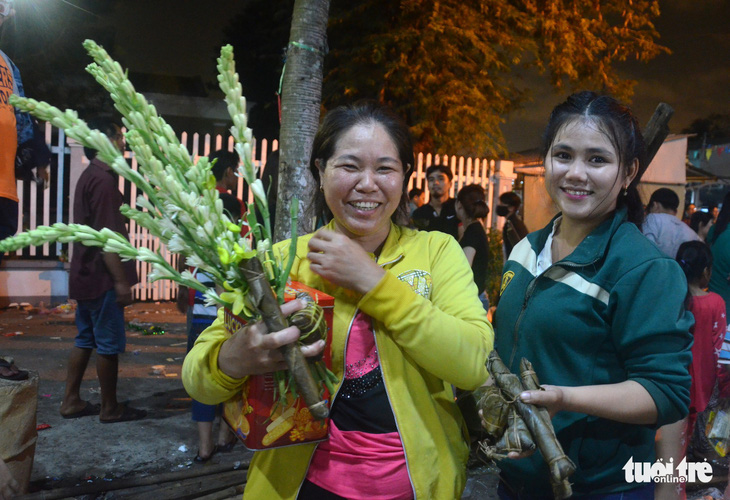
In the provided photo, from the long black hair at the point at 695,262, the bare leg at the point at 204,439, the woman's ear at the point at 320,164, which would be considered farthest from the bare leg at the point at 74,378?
the long black hair at the point at 695,262

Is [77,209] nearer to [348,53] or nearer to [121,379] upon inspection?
[121,379]

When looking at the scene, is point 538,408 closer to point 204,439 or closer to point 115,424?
point 204,439

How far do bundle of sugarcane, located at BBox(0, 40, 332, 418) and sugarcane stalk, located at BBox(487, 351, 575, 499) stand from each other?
53 centimetres

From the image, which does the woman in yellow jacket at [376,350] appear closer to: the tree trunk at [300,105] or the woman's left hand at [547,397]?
the woman's left hand at [547,397]

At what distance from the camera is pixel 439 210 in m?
6.89

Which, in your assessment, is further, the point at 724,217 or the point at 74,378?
the point at 724,217

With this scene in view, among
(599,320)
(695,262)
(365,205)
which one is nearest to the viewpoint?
(599,320)

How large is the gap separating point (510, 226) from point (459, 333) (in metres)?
5.50

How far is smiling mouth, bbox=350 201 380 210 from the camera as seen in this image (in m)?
1.64

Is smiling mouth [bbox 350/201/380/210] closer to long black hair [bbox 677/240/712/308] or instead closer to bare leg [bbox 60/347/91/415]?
long black hair [bbox 677/240/712/308]

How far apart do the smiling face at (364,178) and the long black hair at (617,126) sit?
1.87ft

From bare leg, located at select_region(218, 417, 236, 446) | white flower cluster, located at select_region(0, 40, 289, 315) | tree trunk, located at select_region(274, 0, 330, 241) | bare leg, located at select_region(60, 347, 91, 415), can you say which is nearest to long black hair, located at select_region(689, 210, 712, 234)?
tree trunk, located at select_region(274, 0, 330, 241)

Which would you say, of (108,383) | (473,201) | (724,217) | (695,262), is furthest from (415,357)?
(724,217)

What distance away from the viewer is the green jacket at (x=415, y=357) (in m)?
1.42
